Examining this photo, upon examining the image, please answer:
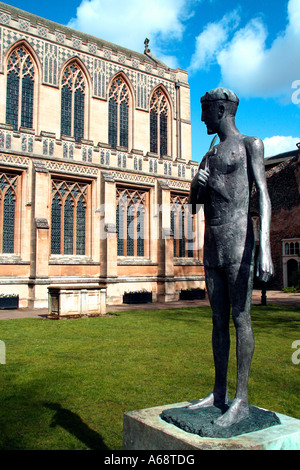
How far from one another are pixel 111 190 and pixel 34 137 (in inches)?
177

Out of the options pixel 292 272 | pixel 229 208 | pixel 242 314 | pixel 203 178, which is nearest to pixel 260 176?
pixel 229 208

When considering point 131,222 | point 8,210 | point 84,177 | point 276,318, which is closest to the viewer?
point 276,318

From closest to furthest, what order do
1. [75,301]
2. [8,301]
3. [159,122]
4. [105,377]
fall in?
[105,377] < [75,301] < [8,301] < [159,122]

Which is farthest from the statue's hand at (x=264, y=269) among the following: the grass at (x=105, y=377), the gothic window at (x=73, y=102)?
the gothic window at (x=73, y=102)

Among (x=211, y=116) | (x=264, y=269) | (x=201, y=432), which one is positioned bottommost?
(x=201, y=432)

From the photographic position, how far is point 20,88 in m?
22.2

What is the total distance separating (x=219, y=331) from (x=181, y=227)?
837 inches

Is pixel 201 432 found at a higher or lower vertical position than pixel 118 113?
lower

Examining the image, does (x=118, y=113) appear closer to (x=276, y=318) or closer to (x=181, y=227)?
(x=181, y=227)

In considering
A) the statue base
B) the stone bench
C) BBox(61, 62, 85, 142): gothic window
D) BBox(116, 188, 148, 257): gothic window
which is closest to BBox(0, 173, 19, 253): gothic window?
the stone bench

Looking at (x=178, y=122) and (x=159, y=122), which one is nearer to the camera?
(x=159, y=122)

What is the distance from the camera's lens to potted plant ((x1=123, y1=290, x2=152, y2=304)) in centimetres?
2094
